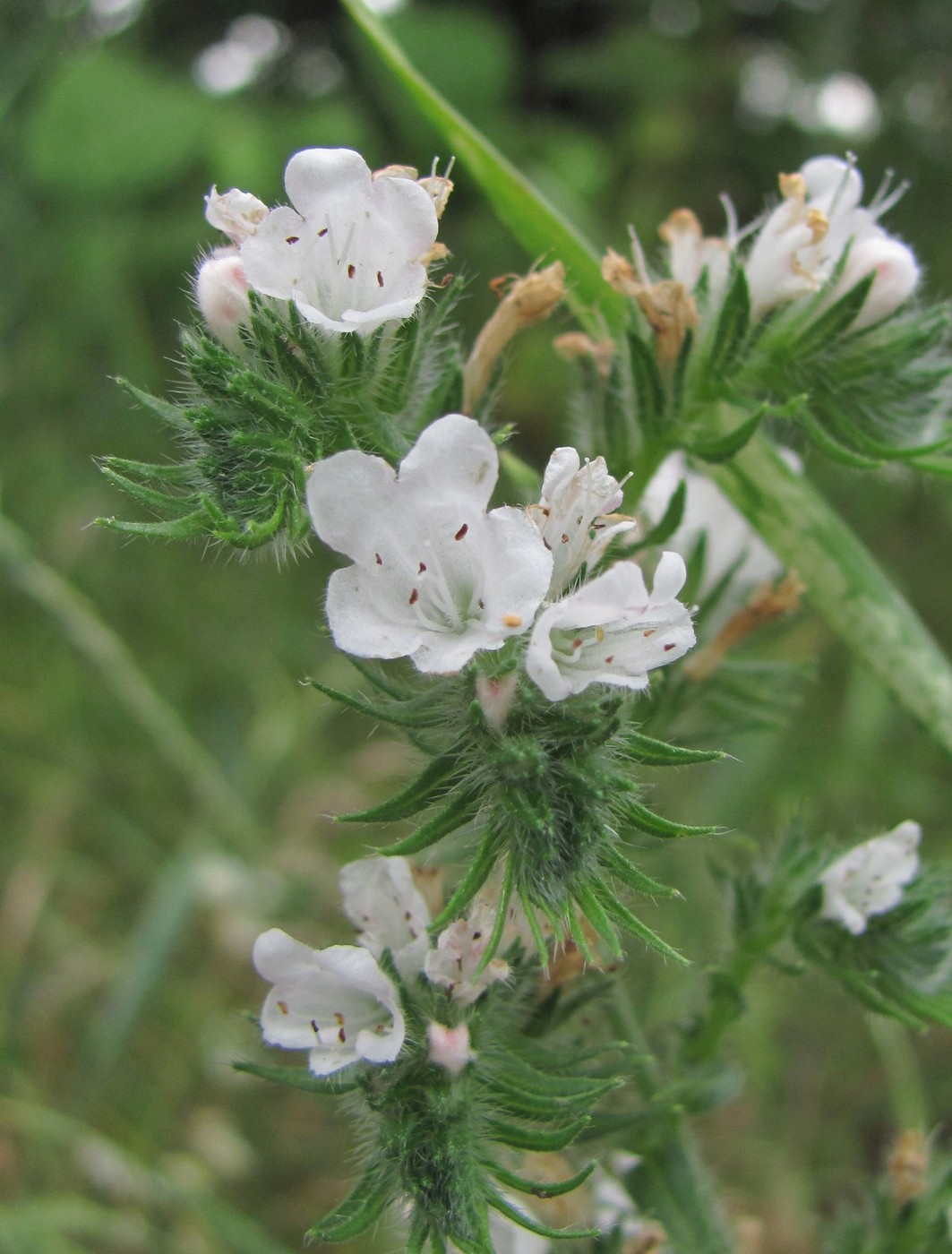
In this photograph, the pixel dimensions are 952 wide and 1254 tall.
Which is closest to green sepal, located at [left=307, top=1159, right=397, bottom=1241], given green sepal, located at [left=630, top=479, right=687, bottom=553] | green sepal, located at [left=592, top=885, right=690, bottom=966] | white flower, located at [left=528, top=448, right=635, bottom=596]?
green sepal, located at [left=592, top=885, right=690, bottom=966]

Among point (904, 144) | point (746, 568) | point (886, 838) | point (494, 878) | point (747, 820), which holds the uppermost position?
point (494, 878)

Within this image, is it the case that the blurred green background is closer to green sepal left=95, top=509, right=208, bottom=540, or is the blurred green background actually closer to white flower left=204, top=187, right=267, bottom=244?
green sepal left=95, top=509, right=208, bottom=540

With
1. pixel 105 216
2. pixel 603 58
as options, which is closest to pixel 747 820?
pixel 105 216

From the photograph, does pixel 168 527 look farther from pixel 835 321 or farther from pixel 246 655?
pixel 246 655

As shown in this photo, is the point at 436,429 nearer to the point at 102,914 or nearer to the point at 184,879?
the point at 184,879

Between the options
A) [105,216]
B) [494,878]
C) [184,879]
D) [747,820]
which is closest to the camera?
[494,878]

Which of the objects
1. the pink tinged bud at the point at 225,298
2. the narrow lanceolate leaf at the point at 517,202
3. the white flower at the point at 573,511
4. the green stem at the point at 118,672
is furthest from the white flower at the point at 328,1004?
the green stem at the point at 118,672

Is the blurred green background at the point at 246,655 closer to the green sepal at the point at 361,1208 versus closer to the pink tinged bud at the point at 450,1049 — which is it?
the pink tinged bud at the point at 450,1049

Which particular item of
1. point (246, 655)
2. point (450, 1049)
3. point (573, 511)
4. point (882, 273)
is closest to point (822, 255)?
point (882, 273)
